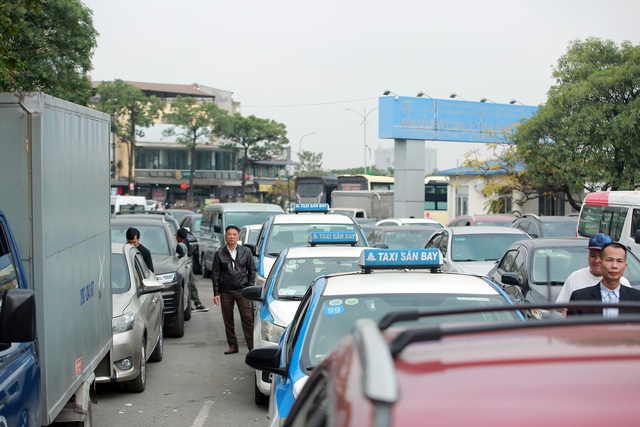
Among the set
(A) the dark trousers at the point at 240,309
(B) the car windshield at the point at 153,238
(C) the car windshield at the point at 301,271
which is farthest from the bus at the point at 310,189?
(C) the car windshield at the point at 301,271

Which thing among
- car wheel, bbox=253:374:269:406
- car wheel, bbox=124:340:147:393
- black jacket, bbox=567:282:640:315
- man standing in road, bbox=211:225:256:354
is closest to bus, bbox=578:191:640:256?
man standing in road, bbox=211:225:256:354

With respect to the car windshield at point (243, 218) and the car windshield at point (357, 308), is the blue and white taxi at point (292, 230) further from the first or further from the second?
the car windshield at point (357, 308)

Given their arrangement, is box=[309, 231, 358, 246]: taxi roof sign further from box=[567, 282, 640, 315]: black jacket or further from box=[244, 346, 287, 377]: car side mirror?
box=[244, 346, 287, 377]: car side mirror

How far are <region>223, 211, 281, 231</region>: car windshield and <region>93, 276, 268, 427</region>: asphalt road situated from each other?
950cm

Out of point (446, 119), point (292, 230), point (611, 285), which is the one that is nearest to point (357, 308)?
point (611, 285)

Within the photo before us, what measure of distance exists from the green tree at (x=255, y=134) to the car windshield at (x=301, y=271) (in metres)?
73.0

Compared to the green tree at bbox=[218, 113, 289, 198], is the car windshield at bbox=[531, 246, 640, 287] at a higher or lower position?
lower

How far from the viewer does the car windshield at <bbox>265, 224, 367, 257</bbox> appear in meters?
14.6

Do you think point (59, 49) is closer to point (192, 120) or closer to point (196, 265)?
point (196, 265)

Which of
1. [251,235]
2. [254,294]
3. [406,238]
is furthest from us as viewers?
[406,238]

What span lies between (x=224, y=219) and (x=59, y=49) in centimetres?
742

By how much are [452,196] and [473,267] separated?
1652 inches

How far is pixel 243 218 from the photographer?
76.7ft

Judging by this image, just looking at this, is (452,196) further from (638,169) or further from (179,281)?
(179,281)
